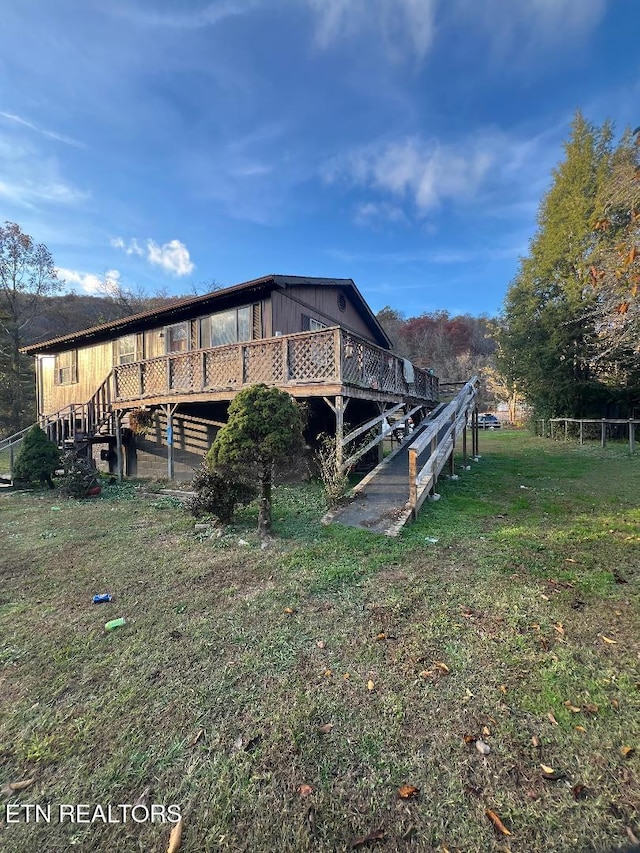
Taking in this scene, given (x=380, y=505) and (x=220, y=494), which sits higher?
(x=220, y=494)

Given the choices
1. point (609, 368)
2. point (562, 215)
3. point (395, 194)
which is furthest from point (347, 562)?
point (562, 215)

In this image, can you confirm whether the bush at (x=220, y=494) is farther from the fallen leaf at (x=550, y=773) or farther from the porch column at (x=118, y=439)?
the porch column at (x=118, y=439)

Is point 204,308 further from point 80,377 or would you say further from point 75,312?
point 75,312

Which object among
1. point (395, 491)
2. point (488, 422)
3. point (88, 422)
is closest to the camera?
point (395, 491)

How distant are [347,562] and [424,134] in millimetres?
14231

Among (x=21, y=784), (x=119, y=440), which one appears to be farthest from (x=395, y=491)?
(x=119, y=440)

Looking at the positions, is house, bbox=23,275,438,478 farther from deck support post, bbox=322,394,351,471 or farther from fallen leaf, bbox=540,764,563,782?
fallen leaf, bbox=540,764,563,782

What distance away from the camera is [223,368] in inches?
385

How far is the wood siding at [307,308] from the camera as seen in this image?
33.8 feet

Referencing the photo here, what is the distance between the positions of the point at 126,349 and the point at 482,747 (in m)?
15.7

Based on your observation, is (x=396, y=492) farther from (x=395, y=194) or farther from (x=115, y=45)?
(x=395, y=194)

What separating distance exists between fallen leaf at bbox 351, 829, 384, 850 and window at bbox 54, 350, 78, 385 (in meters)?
18.6

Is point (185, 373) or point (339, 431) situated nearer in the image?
point (339, 431)

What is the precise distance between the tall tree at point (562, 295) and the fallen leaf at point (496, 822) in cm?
1857
